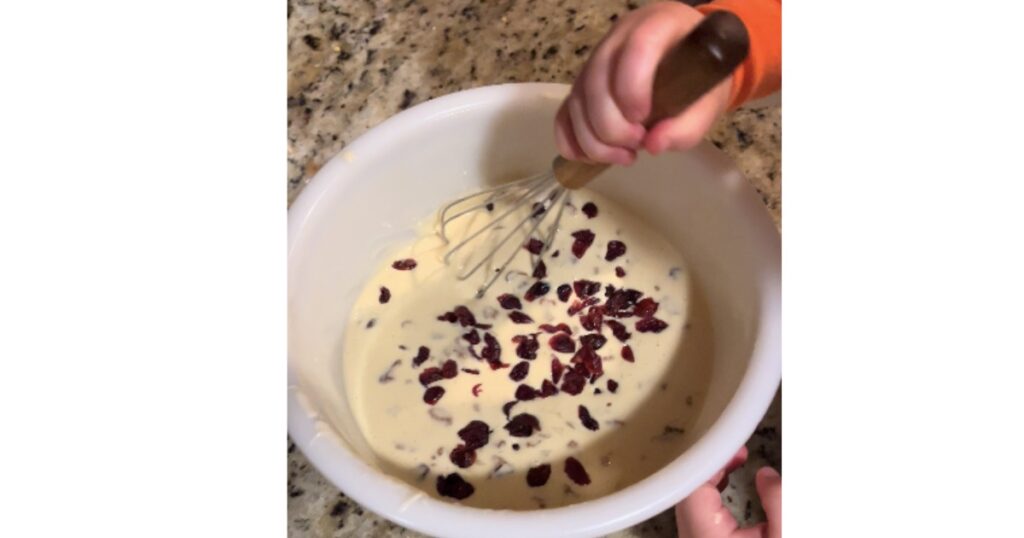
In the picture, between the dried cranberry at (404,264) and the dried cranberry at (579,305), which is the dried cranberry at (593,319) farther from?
the dried cranberry at (404,264)

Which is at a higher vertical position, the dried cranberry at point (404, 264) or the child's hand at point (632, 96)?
the child's hand at point (632, 96)

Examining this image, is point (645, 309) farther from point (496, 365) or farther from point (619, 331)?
point (496, 365)

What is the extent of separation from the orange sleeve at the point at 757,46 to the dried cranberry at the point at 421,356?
0.99ft

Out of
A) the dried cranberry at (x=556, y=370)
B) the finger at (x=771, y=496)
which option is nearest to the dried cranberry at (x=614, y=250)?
the dried cranberry at (x=556, y=370)

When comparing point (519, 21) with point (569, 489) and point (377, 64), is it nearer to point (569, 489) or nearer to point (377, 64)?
point (377, 64)

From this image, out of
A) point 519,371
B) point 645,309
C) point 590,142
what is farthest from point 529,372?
point 590,142

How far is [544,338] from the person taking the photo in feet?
2.25

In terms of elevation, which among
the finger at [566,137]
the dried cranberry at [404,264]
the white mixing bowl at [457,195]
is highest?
the finger at [566,137]

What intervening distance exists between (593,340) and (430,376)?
13cm

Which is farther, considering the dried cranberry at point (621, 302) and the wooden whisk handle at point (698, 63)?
the dried cranberry at point (621, 302)

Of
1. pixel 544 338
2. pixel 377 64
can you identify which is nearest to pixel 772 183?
pixel 544 338

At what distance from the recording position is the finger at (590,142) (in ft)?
1.69

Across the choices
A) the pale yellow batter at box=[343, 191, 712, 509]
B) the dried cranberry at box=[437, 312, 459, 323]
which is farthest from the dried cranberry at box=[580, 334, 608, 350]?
the dried cranberry at box=[437, 312, 459, 323]

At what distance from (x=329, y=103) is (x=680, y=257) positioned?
365 mm
